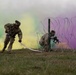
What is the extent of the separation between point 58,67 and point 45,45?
36.7 ft

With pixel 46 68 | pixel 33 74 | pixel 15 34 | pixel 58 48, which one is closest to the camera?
pixel 33 74

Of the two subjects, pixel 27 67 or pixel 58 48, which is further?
pixel 58 48

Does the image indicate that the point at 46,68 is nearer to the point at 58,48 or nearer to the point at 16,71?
the point at 16,71

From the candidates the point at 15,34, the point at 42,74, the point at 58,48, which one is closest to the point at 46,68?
the point at 42,74

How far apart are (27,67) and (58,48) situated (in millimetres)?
13119

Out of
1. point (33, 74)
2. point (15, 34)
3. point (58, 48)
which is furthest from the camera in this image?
point (58, 48)

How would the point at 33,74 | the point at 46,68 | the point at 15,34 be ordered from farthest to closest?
the point at 15,34
the point at 46,68
the point at 33,74

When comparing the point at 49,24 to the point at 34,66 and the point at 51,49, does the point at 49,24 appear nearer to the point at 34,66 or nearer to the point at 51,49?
the point at 51,49

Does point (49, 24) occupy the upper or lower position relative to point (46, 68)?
upper

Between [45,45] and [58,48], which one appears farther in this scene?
[58,48]

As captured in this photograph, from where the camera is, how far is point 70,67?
12000 mm

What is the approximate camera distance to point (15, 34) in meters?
22.2

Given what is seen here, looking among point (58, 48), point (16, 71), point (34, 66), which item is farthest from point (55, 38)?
point (16, 71)

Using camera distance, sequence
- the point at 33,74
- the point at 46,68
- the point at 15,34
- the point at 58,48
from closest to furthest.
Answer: the point at 33,74, the point at 46,68, the point at 15,34, the point at 58,48
